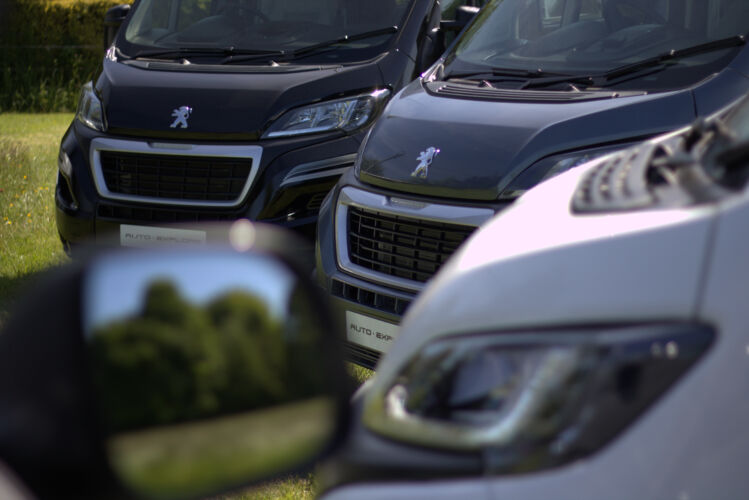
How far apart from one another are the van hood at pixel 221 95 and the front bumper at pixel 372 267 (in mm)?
1115

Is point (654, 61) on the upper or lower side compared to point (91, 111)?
upper

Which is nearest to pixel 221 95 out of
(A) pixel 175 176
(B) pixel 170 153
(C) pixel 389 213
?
(B) pixel 170 153

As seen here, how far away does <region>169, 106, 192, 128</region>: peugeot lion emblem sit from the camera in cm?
493

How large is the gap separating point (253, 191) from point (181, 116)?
0.63 metres

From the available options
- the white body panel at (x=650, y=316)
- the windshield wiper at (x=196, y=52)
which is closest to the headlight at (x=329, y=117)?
the windshield wiper at (x=196, y=52)

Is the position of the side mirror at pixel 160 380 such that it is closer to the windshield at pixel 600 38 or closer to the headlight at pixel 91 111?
the windshield at pixel 600 38

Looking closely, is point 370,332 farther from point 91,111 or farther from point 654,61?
point 91,111

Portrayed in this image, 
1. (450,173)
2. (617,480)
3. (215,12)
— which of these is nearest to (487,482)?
(617,480)

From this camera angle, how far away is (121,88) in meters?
5.21

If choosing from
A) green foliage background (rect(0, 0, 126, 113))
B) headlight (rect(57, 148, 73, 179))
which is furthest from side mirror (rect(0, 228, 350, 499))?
green foliage background (rect(0, 0, 126, 113))

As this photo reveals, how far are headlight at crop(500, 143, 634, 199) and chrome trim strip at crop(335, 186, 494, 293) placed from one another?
124mm

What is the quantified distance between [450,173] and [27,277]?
12.3 ft

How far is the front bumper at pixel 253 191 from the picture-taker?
4.74m

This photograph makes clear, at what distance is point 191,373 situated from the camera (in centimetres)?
119
